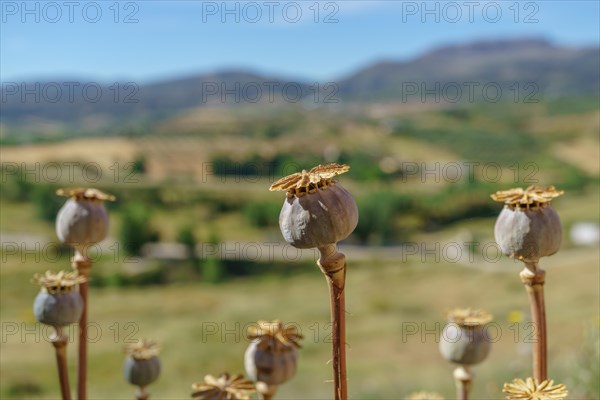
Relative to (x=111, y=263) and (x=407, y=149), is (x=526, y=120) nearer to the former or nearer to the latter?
(x=407, y=149)

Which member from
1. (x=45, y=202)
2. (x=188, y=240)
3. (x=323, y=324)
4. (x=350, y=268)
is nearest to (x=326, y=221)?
(x=323, y=324)

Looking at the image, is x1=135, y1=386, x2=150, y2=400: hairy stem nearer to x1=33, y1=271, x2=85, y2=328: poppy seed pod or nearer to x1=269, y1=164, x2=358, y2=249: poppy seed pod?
x1=33, y1=271, x2=85, y2=328: poppy seed pod

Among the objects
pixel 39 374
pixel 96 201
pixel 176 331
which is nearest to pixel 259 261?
pixel 176 331

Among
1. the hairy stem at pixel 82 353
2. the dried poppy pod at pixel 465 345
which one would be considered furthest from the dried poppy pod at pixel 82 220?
the dried poppy pod at pixel 465 345

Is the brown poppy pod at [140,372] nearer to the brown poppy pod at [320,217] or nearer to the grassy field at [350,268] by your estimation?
the grassy field at [350,268]

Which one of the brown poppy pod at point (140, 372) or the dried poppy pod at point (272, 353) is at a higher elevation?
the dried poppy pod at point (272, 353)

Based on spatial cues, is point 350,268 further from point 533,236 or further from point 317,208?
point 317,208
